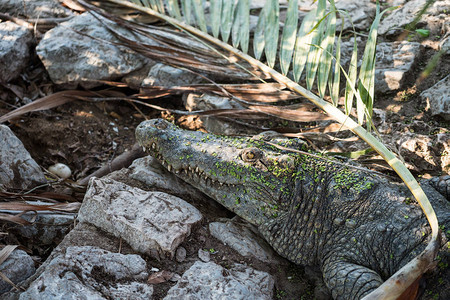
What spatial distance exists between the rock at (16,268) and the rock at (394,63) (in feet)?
12.9

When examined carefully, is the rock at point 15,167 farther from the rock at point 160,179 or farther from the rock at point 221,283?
the rock at point 221,283

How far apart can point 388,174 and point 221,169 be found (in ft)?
5.14

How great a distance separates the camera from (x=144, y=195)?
11.4ft

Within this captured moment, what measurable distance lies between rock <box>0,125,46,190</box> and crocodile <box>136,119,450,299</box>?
3.75ft

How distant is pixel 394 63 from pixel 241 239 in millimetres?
2924

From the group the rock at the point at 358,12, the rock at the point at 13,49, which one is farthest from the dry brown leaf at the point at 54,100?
the rock at the point at 358,12

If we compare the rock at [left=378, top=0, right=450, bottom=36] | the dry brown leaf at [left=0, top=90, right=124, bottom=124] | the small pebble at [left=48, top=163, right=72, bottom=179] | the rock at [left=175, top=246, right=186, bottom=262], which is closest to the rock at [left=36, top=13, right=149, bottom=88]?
the dry brown leaf at [left=0, top=90, right=124, bottom=124]

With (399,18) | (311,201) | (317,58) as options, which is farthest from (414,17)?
(311,201)

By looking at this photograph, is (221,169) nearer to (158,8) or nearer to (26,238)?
(26,238)

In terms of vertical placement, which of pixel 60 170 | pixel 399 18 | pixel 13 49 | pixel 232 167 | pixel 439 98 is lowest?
pixel 60 170

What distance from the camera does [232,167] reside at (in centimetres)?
354

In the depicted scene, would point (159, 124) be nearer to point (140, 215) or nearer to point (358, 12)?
point (140, 215)

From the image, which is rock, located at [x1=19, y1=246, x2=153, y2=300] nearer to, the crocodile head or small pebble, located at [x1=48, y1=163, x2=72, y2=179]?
the crocodile head

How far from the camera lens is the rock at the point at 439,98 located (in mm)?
4324
